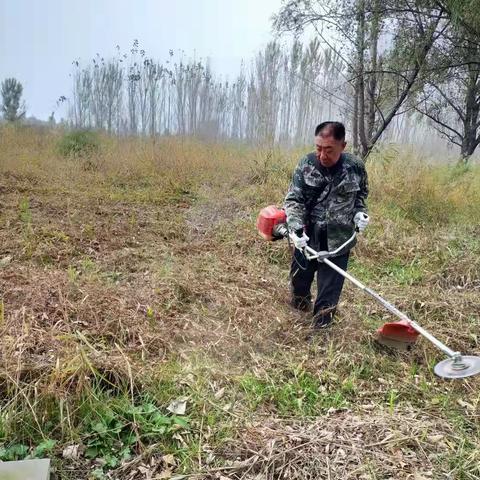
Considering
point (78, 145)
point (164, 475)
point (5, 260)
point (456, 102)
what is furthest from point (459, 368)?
point (78, 145)

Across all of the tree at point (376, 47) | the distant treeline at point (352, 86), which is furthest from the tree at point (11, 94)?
the tree at point (376, 47)

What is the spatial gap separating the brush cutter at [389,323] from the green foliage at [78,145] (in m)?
7.91

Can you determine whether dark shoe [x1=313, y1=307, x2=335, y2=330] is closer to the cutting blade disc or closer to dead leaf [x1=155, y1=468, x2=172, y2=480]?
the cutting blade disc

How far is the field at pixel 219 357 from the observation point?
75.9 inches

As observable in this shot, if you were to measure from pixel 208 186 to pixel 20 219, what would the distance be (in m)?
3.60

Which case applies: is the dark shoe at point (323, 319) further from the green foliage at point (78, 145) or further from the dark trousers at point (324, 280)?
the green foliage at point (78, 145)

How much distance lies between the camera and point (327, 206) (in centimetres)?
282

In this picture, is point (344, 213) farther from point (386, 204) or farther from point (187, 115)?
point (187, 115)

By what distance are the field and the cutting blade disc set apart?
0.30m

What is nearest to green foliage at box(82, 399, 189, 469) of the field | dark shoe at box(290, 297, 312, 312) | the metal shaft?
the field

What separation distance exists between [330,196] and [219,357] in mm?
1181

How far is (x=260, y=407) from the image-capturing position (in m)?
2.24

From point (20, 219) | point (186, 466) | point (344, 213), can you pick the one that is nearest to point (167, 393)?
point (186, 466)

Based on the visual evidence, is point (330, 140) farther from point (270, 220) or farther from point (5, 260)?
point (5, 260)
